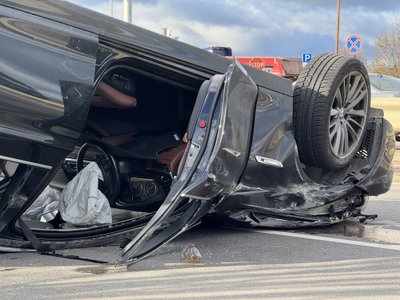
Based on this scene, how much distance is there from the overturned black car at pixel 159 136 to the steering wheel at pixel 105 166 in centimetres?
1

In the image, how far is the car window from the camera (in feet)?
42.4

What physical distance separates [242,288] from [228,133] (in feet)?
3.25

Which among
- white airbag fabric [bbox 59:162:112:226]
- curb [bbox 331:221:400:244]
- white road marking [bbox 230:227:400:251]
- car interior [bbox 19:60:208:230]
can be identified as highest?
car interior [bbox 19:60:208:230]

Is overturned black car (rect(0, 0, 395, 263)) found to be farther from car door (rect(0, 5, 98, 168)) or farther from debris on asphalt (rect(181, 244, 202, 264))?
debris on asphalt (rect(181, 244, 202, 264))

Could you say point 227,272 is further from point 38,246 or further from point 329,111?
point 329,111

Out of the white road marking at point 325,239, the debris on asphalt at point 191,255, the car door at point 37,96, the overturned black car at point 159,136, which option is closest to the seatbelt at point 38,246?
the overturned black car at point 159,136

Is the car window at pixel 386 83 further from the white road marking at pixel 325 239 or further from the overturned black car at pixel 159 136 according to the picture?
the white road marking at pixel 325 239

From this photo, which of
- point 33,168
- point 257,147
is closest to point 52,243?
point 33,168

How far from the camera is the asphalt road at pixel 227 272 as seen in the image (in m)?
3.46

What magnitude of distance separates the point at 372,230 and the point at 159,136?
2.03 m

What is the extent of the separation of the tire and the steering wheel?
5.13 feet

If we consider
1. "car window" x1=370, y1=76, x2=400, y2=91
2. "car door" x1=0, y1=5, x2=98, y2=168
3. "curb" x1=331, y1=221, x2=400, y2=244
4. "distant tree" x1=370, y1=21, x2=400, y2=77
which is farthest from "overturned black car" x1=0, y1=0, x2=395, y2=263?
"distant tree" x1=370, y1=21, x2=400, y2=77

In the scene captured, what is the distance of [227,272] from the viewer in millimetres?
3920

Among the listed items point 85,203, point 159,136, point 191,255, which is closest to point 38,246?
point 85,203
